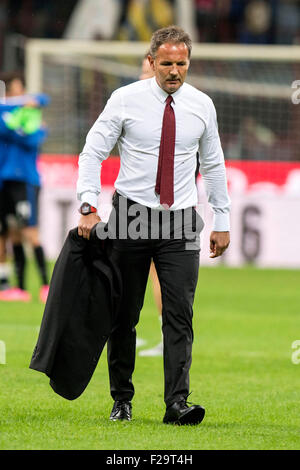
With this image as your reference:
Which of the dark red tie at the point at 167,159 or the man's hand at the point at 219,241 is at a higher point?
the dark red tie at the point at 167,159

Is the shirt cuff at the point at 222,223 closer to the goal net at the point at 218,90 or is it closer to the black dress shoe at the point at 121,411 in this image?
the black dress shoe at the point at 121,411

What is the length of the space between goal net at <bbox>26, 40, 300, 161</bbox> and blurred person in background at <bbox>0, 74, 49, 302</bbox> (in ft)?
14.7

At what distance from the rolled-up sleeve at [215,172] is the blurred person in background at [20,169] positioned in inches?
226

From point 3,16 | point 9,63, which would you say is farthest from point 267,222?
point 3,16

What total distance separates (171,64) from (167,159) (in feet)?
1.41

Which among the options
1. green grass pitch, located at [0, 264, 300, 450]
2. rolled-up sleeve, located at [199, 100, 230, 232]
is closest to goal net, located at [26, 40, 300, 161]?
green grass pitch, located at [0, 264, 300, 450]

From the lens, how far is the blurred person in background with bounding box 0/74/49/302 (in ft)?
35.1

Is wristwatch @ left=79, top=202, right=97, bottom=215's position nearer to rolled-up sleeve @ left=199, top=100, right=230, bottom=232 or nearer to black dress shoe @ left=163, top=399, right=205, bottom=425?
rolled-up sleeve @ left=199, top=100, right=230, bottom=232

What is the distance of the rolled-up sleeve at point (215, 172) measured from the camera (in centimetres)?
501

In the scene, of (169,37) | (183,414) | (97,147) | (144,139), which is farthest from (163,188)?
(183,414)

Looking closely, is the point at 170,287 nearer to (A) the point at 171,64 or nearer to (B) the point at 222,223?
(B) the point at 222,223

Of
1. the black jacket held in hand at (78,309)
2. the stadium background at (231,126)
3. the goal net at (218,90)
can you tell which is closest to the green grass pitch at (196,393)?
the black jacket held in hand at (78,309)

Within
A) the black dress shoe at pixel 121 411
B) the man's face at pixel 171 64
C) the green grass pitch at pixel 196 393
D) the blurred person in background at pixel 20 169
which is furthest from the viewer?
the blurred person in background at pixel 20 169

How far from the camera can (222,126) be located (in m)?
15.9
